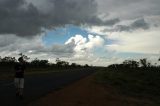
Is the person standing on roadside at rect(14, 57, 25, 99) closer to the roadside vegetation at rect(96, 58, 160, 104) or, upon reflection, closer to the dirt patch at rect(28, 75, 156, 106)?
the dirt patch at rect(28, 75, 156, 106)

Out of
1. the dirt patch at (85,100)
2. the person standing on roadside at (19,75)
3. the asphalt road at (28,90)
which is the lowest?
the dirt patch at (85,100)

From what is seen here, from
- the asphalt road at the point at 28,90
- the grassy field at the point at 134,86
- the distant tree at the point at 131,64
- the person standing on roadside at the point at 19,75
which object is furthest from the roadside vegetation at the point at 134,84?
the distant tree at the point at 131,64

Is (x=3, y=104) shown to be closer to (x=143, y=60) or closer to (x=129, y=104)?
(x=129, y=104)

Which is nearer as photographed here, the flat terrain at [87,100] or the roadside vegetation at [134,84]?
the flat terrain at [87,100]

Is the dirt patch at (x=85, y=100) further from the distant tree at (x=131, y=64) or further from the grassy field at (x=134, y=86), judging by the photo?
the distant tree at (x=131, y=64)

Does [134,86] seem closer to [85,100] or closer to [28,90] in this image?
[28,90]

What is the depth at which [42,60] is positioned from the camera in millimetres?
144625

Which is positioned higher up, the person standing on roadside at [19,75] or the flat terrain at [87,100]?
the person standing on roadside at [19,75]

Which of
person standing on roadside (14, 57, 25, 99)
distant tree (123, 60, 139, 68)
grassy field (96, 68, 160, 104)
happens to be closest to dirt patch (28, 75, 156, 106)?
person standing on roadside (14, 57, 25, 99)

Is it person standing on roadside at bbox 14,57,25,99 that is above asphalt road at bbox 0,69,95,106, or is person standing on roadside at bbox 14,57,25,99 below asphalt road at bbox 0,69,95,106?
above

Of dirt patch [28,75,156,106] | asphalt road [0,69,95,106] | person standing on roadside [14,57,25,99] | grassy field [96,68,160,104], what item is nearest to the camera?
asphalt road [0,69,95,106]

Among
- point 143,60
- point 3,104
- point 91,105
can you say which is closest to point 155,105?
point 91,105

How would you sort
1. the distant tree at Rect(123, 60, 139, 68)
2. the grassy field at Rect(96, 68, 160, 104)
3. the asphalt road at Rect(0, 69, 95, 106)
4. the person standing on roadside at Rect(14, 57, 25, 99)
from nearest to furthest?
the asphalt road at Rect(0, 69, 95, 106)
the person standing on roadside at Rect(14, 57, 25, 99)
the grassy field at Rect(96, 68, 160, 104)
the distant tree at Rect(123, 60, 139, 68)

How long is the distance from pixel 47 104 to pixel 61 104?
2.14 ft
